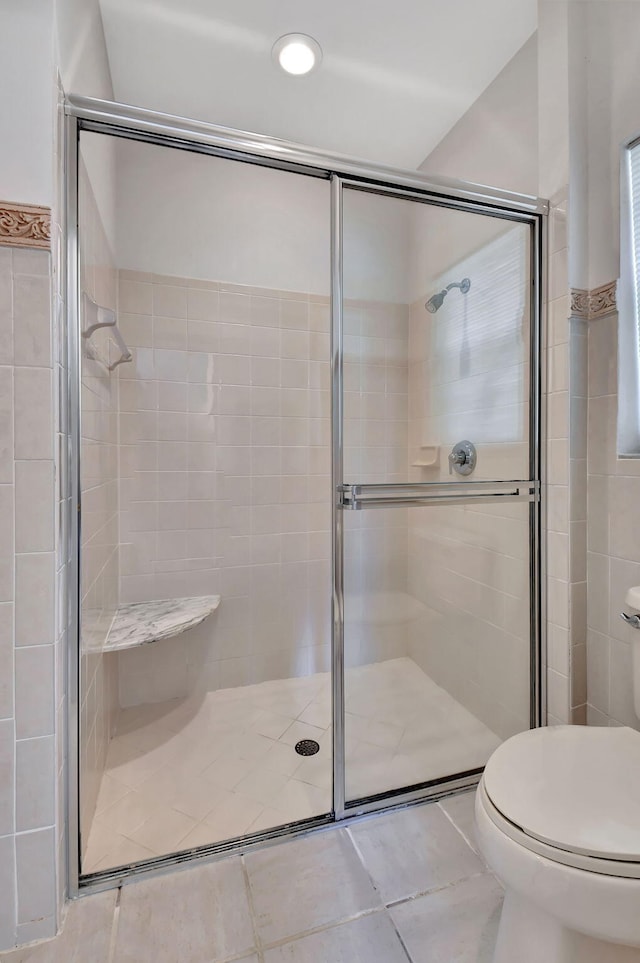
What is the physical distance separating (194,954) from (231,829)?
325 millimetres

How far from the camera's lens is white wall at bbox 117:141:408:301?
1.86 m

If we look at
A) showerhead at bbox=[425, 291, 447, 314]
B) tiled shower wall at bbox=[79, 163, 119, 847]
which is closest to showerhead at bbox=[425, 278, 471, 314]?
showerhead at bbox=[425, 291, 447, 314]

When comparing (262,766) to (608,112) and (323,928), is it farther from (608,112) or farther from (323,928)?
(608,112)

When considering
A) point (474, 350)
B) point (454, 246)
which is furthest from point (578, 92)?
point (474, 350)

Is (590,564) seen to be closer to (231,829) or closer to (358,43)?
(231,829)

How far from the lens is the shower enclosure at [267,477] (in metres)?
1.29

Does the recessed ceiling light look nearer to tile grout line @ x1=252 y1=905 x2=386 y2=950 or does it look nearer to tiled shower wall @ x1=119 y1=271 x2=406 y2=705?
tiled shower wall @ x1=119 y1=271 x2=406 y2=705

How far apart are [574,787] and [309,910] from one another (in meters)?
0.66

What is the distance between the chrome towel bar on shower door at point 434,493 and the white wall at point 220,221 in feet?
3.70

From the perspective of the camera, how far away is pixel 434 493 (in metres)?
1.42

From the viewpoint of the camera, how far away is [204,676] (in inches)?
81.8

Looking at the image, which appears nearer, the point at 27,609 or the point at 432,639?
the point at 27,609

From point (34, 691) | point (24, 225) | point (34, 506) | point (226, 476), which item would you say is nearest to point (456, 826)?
point (34, 691)

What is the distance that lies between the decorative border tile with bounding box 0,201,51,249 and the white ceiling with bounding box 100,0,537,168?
3.45 feet
